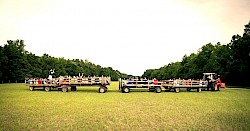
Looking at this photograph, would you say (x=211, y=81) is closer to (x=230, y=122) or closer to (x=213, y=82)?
(x=213, y=82)

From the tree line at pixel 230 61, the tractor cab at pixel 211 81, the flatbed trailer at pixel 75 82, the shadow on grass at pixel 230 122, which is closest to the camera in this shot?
the shadow on grass at pixel 230 122

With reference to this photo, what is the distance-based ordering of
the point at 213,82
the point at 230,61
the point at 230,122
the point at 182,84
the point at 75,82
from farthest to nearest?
the point at 230,61 → the point at 213,82 → the point at 182,84 → the point at 75,82 → the point at 230,122

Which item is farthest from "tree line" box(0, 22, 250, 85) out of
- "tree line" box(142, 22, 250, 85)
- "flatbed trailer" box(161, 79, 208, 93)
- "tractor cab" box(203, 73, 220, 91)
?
"flatbed trailer" box(161, 79, 208, 93)

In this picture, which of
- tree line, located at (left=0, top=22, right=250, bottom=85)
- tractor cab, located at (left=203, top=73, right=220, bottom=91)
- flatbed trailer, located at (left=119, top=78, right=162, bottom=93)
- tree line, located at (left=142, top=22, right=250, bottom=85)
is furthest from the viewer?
tree line, located at (left=0, top=22, right=250, bottom=85)

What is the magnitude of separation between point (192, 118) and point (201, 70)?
5049 centimetres

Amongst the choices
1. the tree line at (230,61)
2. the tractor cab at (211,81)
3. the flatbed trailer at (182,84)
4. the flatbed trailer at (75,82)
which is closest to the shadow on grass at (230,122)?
the flatbed trailer at (182,84)

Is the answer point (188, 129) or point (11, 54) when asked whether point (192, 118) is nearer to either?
point (188, 129)

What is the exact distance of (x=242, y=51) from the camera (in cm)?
4269

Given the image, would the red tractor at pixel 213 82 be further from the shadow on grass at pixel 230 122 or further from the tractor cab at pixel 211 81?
the shadow on grass at pixel 230 122

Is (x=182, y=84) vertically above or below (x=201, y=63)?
below

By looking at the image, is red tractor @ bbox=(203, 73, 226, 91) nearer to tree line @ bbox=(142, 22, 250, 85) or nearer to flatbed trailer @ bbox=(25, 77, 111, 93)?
tree line @ bbox=(142, 22, 250, 85)

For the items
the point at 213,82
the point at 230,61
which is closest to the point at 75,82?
the point at 213,82

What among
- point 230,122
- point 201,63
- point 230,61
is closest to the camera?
point 230,122

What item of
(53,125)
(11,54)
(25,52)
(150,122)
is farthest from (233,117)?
(25,52)
